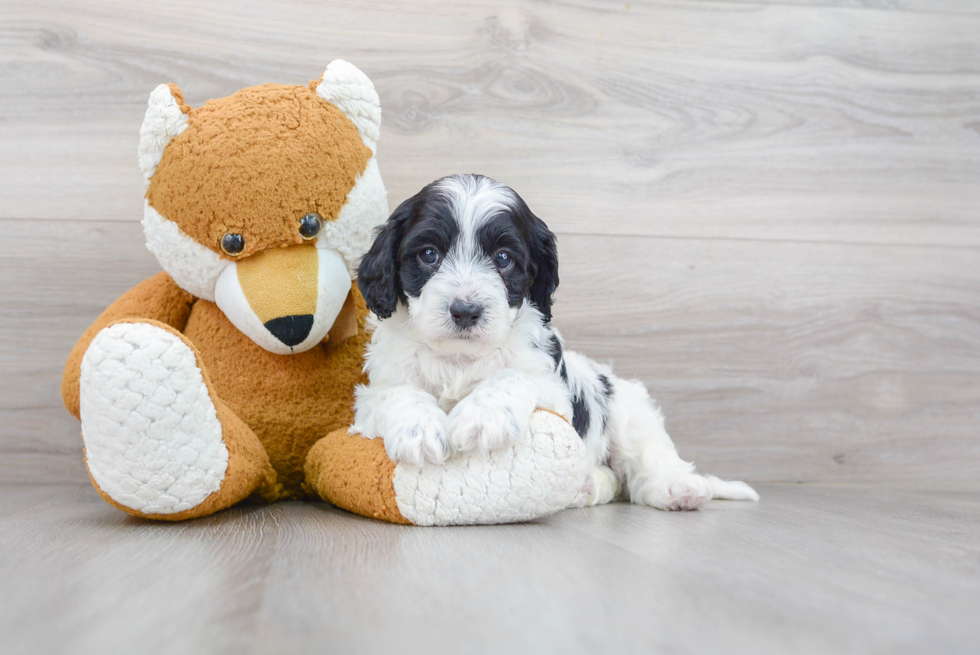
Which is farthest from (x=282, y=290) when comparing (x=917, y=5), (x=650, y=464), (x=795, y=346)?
(x=917, y=5)

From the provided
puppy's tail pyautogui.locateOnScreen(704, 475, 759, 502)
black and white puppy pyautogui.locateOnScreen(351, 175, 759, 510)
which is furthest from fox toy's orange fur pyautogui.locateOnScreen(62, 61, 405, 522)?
puppy's tail pyautogui.locateOnScreen(704, 475, 759, 502)

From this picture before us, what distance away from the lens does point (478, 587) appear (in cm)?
92

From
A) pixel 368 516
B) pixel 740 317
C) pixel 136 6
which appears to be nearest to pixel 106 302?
pixel 136 6

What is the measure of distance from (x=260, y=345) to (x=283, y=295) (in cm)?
15

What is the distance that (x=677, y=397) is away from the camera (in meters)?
2.21

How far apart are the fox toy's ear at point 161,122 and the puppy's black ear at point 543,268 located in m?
0.74

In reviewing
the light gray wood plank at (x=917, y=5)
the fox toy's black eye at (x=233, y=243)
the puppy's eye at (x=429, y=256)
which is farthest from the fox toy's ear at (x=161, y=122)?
the light gray wood plank at (x=917, y=5)

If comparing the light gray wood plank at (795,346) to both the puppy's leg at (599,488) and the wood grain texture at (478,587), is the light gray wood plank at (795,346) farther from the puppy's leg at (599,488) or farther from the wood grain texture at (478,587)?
the wood grain texture at (478,587)

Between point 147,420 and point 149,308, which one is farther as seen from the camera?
point 149,308

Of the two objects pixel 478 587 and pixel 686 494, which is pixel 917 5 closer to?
pixel 686 494

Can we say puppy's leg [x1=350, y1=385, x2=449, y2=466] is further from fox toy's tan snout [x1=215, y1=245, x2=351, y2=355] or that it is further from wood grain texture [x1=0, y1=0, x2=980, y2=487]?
wood grain texture [x1=0, y1=0, x2=980, y2=487]

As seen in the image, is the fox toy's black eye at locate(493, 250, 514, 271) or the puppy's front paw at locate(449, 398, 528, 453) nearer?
the puppy's front paw at locate(449, 398, 528, 453)

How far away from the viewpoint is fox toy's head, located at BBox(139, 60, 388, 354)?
1475 millimetres

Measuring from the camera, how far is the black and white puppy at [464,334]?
130cm
